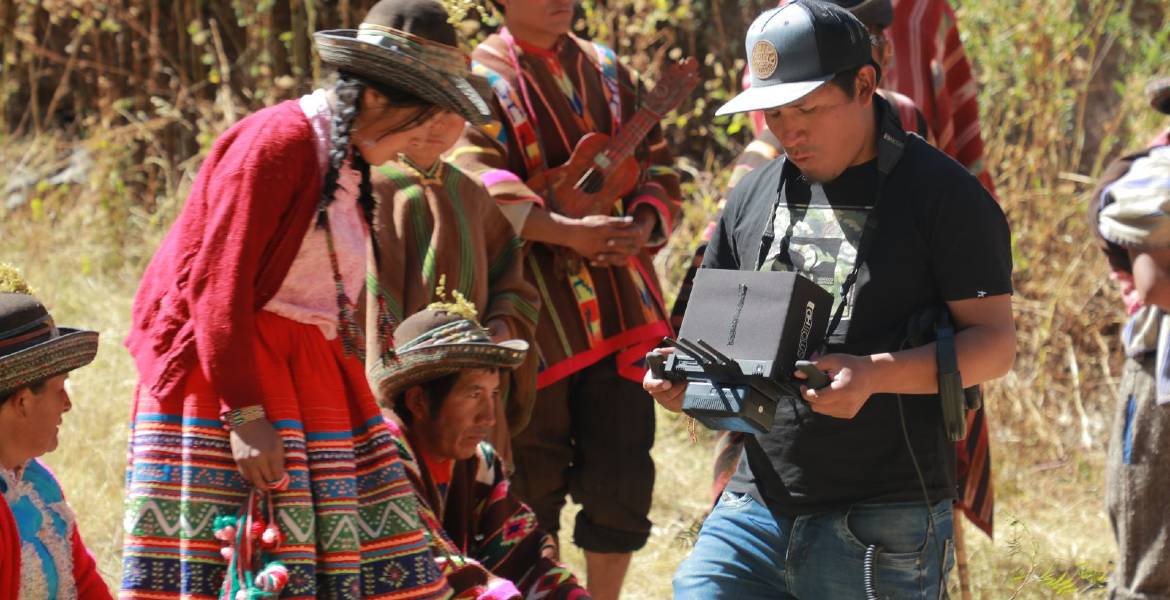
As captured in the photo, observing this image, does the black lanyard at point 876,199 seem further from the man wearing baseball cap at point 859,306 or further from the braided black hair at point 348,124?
the braided black hair at point 348,124

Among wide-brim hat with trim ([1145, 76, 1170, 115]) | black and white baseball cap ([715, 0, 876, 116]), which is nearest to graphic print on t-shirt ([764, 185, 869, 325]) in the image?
black and white baseball cap ([715, 0, 876, 116])

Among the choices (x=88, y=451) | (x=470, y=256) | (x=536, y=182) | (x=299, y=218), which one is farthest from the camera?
(x=88, y=451)

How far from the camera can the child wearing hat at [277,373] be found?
307 centimetres

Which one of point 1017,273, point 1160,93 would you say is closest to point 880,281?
point 1160,93

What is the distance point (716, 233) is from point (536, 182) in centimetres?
Answer: 144

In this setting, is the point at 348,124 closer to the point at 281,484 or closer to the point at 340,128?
the point at 340,128

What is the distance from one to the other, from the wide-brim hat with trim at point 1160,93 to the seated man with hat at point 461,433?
234 centimetres

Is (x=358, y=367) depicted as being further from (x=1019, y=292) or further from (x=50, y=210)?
(x=50, y=210)

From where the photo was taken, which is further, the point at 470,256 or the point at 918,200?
the point at 470,256

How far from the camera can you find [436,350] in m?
3.80

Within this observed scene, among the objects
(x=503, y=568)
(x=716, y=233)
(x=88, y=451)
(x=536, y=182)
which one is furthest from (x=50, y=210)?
(x=716, y=233)

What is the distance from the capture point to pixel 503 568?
3854 millimetres

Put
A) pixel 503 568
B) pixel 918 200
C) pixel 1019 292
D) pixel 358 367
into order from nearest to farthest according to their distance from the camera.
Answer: pixel 918 200 < pixel 358 367 < pixel 503 568 < pixel 1019 292

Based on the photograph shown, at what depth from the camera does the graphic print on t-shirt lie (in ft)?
9.79
